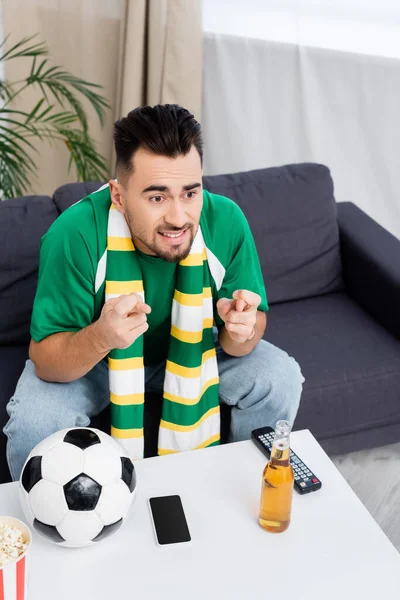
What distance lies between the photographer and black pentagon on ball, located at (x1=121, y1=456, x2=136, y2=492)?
1.26 meters

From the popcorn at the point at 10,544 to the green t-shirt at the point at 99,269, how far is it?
57cm

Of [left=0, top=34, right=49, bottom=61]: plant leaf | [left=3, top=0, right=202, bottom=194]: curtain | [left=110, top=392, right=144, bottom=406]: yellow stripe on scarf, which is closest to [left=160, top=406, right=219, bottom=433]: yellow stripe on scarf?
[left=110, top=392, right=144, bottom=406]: yellow stripe on scarf

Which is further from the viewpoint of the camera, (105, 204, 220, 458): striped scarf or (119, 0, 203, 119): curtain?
(119, 0, 203, 119): curtain

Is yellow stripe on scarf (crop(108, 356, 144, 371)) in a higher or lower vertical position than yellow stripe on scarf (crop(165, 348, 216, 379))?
higher

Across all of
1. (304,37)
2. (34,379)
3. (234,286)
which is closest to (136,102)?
(304,37)

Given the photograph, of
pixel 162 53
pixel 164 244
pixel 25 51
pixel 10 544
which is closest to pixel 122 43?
pixel 162 53

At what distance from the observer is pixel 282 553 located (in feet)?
4.15

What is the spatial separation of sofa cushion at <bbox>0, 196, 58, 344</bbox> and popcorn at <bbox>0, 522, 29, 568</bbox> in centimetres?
96

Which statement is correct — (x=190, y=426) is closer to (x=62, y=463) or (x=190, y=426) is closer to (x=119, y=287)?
(x=119, y=287)

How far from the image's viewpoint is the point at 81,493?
1199mm

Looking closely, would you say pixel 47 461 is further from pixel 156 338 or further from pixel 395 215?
pixel 395 215

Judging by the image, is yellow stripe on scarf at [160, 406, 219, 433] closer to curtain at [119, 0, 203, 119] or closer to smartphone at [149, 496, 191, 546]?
smartphone at [149, 496, 191, 546]

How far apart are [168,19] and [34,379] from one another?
167 centimetres

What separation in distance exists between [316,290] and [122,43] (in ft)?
4.31
